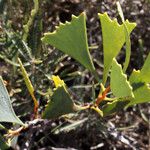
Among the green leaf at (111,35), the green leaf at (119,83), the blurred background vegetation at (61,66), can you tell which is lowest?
the blurred background vegetation at (61,66)

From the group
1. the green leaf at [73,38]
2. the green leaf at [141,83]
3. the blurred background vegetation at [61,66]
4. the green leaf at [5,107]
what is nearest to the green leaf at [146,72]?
the green leaf at [141,83]

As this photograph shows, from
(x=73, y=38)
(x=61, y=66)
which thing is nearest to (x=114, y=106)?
(x=73, y=38)

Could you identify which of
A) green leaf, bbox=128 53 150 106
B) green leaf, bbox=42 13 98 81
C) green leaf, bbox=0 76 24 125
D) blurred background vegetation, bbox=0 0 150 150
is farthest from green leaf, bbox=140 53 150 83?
blurred background vegetation, bbox=0 0 150 150

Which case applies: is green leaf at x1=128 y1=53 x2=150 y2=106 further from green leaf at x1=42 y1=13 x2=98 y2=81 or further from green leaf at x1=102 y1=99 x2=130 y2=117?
green leaf at x1=42 y1=13 x2=98 y2=81

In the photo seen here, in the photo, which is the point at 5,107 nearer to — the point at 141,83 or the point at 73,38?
the point at 73,38

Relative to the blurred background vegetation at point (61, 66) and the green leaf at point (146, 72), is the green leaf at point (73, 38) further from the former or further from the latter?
the blurred background vegetation at point (61, 66)

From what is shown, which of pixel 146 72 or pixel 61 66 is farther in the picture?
pixel 61 66
